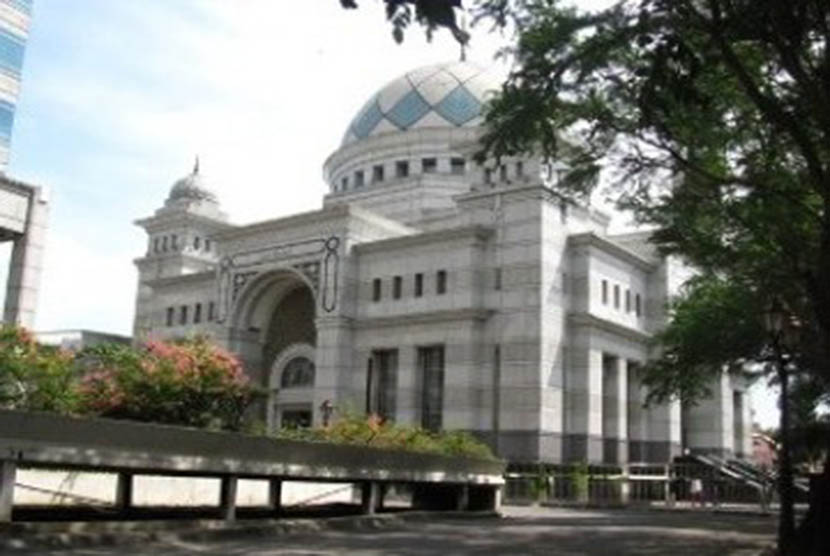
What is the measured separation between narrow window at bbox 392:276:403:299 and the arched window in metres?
6.82

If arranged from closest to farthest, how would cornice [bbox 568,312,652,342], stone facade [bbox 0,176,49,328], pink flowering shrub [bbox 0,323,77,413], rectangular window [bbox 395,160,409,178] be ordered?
pink flowering shrub [bbox 0,323,77,413] → stone facade [bbox 0,176,49,328] → cornice [bbox 568,312,652,342] → rectangular window [bbox 395,160,409,178]

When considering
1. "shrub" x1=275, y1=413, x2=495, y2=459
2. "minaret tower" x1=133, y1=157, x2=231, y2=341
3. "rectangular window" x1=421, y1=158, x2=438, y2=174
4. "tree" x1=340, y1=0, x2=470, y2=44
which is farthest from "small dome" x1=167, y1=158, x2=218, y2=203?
"tree" x1=340, y1=0, x2=470, y2=44

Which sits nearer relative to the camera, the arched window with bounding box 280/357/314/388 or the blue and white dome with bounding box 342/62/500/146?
the arched window with bounding box 280/357/314/388

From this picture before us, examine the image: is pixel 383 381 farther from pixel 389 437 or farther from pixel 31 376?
pixel 31 376

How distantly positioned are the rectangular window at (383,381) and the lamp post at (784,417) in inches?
1177

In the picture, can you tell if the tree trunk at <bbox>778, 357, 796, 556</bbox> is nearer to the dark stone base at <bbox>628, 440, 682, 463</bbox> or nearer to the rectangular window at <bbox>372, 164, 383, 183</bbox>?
the dark stone base at <bbox>628, 440, 682, 463</bbox>

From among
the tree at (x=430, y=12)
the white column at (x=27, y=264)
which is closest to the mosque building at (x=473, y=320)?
the white column at (x=27, y=264)

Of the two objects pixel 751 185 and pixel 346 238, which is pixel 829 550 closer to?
pixel 751 185

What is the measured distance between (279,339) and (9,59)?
2260 centimetres

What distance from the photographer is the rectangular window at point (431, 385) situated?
155 ft

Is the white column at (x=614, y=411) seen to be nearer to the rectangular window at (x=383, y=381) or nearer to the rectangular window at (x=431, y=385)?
the rectangular window at (x=431, y=385)

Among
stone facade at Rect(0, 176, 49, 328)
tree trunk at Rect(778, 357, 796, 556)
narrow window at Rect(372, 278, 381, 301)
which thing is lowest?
tree trunk at Rect(778, 357, 796, 556)

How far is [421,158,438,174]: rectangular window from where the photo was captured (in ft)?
206

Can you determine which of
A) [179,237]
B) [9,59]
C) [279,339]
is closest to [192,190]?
[179,237]
